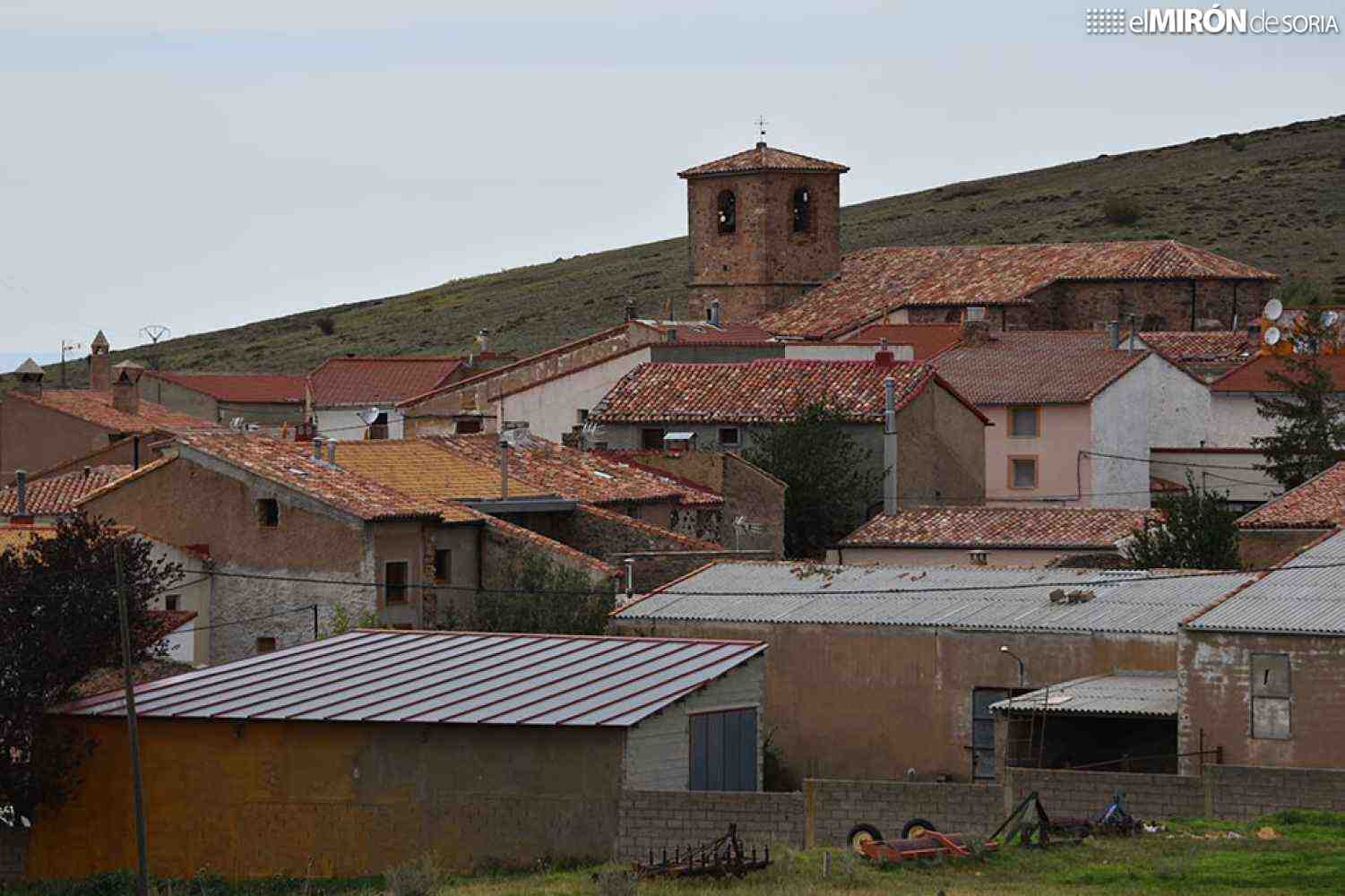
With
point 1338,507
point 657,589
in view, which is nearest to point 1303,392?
point 1338,507

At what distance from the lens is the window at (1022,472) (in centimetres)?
6278

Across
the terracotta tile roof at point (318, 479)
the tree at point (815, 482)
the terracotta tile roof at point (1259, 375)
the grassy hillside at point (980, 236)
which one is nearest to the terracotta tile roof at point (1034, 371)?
the terracotta tile roof at point (1259, 375)

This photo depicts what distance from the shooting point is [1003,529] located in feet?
152

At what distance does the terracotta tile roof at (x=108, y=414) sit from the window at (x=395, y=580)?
701 inches

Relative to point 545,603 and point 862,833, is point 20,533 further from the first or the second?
point 862,833

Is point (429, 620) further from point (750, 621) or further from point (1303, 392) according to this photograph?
point (1303, 392)

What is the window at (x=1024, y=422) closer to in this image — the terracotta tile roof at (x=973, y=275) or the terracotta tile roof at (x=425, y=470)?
the terracotta tile roof at (x=973, y=275)

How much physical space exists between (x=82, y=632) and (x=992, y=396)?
3621 cm

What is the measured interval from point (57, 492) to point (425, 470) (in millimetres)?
7679

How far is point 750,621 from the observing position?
34.5 metres

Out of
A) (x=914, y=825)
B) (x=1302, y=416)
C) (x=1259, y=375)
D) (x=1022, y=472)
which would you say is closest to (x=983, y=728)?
(x=914, y=825)

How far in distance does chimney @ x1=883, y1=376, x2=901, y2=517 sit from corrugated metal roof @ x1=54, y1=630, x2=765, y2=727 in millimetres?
21252

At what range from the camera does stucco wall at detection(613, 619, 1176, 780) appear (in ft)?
106

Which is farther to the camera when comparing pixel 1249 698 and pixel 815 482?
pixel 815 482
